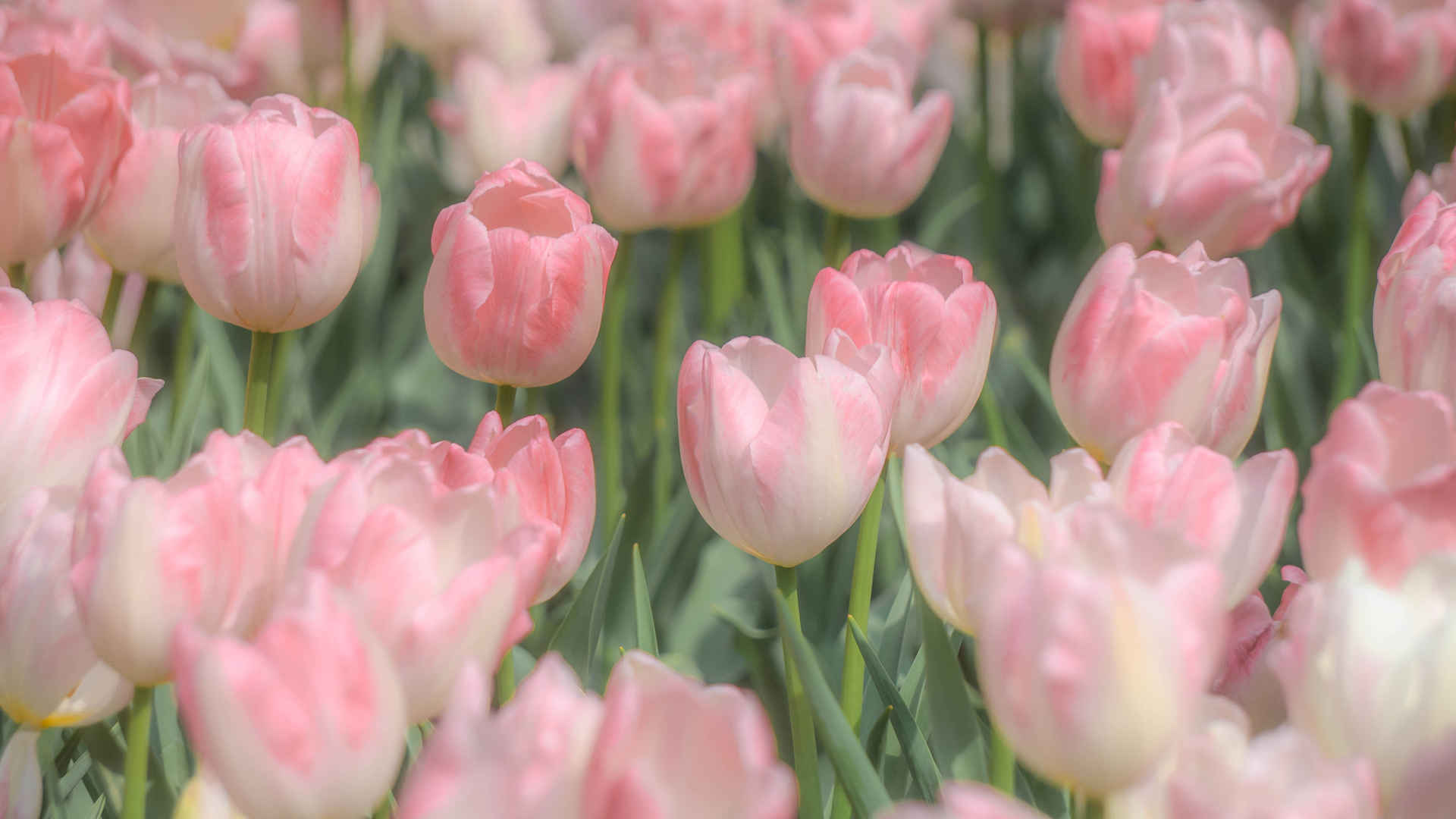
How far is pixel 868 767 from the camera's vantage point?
0.48m

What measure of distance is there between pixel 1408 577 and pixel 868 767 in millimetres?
193

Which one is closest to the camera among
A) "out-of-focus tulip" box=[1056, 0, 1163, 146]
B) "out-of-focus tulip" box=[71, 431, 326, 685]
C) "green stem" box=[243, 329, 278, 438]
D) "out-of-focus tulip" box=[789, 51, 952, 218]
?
"out-of-focus tulip" box=[71, 431, 326, 685]

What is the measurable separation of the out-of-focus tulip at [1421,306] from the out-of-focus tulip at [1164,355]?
5 centimetres

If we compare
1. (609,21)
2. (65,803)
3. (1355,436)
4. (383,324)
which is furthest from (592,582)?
(609,21)

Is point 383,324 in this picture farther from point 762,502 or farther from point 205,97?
point 762,502

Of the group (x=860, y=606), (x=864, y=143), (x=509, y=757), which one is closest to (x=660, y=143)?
(x=864, y=143)

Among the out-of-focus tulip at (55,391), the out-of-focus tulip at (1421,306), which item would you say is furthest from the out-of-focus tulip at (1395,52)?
the out-of-focus tulip at (55,391)

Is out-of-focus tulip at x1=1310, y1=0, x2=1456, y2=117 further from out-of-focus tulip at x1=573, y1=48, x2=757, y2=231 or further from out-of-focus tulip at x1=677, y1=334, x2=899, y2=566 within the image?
out-of-focus tulip at x1=677, y1=334, x2=899, y2=566

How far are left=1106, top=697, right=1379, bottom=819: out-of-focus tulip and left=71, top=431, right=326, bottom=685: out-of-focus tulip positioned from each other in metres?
0.29

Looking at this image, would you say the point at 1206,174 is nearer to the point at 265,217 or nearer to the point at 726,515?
the point at 726,515

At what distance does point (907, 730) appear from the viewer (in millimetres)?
564

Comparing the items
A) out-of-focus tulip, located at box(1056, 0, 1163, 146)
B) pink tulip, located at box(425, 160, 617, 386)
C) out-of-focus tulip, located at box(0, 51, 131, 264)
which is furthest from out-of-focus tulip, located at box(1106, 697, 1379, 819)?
out-of-focus tulip, located at box(1056, 0, 1163, 146)

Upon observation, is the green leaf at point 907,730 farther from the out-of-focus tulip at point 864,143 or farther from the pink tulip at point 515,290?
the out-of-focus tulip at point 864,143

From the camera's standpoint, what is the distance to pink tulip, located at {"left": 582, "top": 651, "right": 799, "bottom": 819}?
13.4 inches
